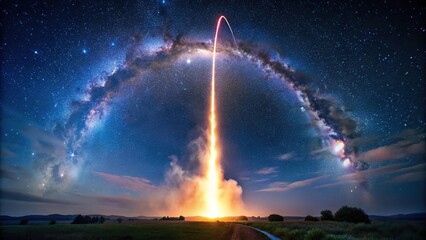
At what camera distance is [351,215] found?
7169 centimetres

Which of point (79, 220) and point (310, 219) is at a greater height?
point (79, 220)

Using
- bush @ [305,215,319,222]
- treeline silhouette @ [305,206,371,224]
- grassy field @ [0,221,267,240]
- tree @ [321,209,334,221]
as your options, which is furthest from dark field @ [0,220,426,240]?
bush @ [305,215,319,222]

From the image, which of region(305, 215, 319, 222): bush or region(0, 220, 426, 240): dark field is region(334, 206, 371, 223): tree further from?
region(0, 220, 426, 240): dark field

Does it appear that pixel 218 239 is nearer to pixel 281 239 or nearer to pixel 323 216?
pixel 281 239

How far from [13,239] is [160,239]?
18.2 m

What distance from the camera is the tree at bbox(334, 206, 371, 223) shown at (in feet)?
230

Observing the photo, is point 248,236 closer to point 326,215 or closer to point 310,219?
point 326,215

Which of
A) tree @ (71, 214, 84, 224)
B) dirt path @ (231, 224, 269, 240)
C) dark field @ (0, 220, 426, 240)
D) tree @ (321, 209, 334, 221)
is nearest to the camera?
dark field @ (0, 220, 426, 240)

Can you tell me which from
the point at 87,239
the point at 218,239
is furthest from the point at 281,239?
the point at 87,239

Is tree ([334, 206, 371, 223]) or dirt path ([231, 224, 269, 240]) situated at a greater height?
tree ([334, 206, 371, 223])

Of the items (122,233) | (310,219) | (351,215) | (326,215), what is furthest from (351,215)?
(122,233)

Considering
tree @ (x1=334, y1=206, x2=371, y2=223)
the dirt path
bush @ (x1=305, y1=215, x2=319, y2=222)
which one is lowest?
bush @ (x1=305, y1=215, x2=319, y2=222)

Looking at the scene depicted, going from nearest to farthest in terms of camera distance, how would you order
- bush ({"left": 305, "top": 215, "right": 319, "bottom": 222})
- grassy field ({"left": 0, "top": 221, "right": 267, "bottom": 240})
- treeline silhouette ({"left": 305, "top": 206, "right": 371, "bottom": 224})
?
grassy field ({"left": 0, "top": 221, "right": 267, "bottom": 240}) → treeline silhouette ({"left": 305, "top": 206, "right": 371, "bottom": 224}) → bush ({"left": 305, "top": 215, "right": 319, "bottom": 222})

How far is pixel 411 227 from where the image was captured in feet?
93.5
